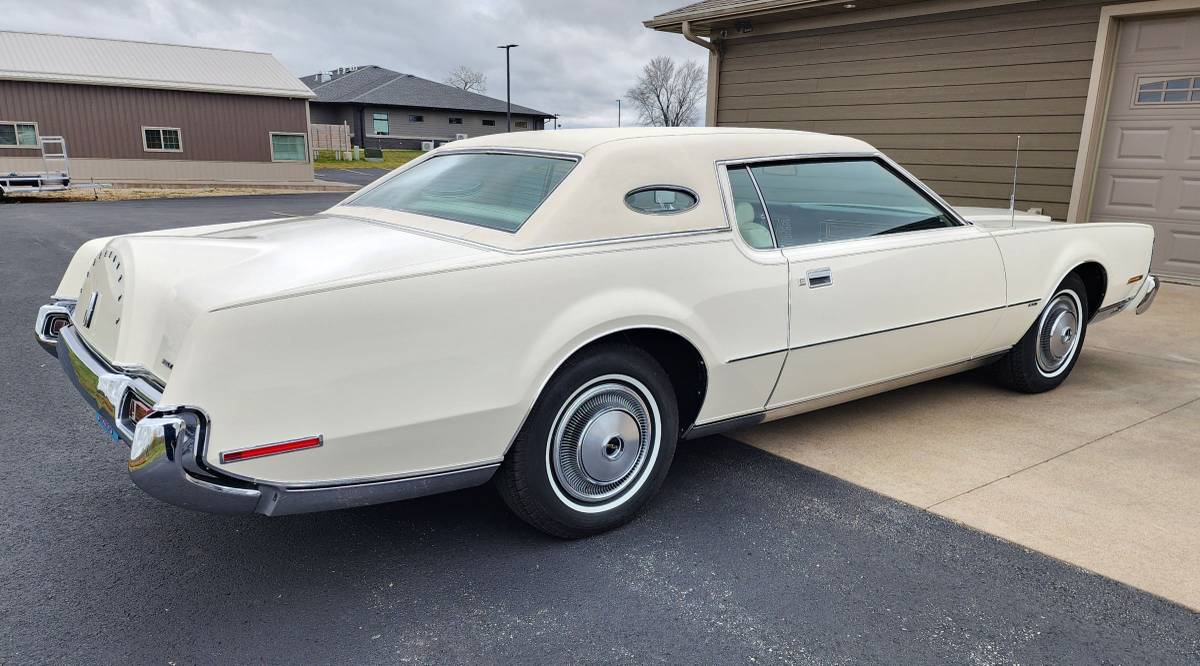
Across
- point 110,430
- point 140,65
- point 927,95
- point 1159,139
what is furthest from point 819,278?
point 140,65

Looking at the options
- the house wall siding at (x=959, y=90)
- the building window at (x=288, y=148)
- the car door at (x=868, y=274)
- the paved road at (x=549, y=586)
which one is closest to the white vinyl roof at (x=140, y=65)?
the building window at (x=288, y=148)

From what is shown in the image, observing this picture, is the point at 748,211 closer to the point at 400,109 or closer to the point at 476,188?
the point at 476,188

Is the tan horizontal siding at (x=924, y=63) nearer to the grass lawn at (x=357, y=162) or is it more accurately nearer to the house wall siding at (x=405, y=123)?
the grass lawn at (x=357, y=162)

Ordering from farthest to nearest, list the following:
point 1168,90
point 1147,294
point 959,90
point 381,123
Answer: point 381,123
point 959,90
point 1168,90
point 1147,294

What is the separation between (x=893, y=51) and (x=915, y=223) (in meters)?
6.37

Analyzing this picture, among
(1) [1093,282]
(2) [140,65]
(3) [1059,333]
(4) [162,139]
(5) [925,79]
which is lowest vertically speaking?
(3) [1059,333]

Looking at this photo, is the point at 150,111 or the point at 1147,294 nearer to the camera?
the point at 1147,294

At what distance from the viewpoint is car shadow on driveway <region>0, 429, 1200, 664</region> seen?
90.1 inches

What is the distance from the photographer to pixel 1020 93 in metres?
8.38

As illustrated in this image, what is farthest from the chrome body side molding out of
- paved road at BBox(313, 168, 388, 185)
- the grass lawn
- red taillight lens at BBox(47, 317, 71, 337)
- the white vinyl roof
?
the grass lawn

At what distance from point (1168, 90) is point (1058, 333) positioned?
4627 mm

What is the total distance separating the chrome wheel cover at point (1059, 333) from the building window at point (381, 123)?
45.3m

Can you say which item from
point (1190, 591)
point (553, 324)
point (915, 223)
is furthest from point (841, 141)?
point (1190, 591)

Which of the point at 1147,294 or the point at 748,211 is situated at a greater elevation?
the point at 748,211
